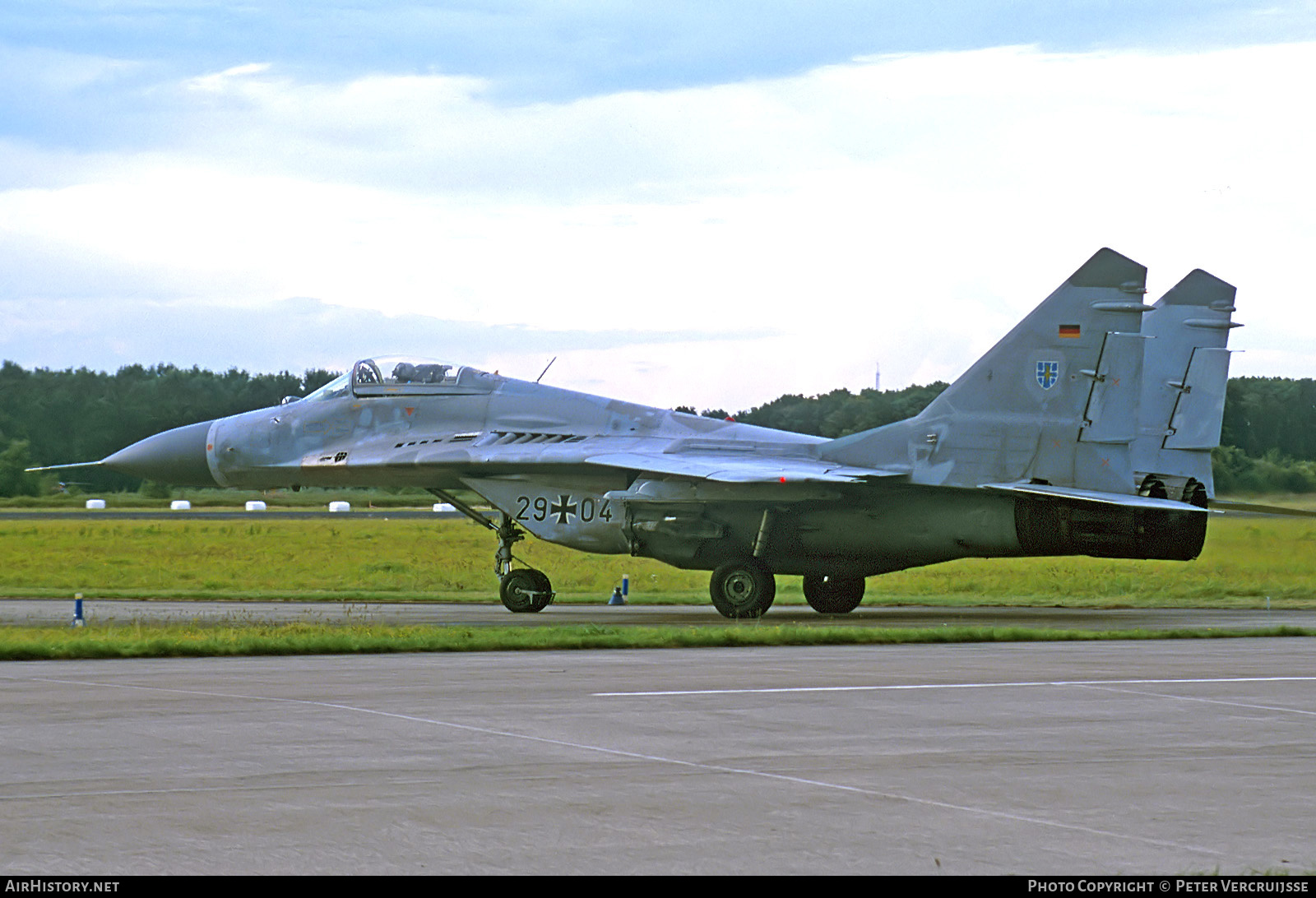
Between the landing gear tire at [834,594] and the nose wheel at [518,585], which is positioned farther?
the landing gear tire at [834,594]

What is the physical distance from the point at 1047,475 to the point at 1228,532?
366 inches

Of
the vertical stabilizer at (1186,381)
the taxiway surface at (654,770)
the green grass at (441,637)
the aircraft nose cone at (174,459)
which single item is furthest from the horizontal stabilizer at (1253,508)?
the aircraft nose cone at (174,459)

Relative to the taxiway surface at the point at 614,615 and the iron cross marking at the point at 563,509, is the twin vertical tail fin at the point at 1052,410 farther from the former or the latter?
the iron cross marking at the point at 563,509

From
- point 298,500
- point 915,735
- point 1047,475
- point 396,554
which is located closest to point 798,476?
point 1047,475

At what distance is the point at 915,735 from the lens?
31.2 ft

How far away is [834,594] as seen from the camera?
24297 millimetres

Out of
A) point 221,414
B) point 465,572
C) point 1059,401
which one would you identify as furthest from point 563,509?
point 221,414

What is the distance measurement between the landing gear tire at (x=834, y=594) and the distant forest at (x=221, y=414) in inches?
343

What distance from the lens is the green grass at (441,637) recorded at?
15.2m

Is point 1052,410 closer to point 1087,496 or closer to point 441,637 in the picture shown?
point 1087,496

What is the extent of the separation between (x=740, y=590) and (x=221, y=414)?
26.0 metres

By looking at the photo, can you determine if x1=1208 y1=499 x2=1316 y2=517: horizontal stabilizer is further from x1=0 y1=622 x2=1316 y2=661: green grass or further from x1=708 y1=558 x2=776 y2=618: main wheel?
x1=708 y1=558 x2=776 y2=618: main wheel

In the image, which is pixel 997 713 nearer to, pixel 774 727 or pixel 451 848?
pixel 774 727

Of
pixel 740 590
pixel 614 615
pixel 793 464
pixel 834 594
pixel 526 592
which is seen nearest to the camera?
pixel 740 590
